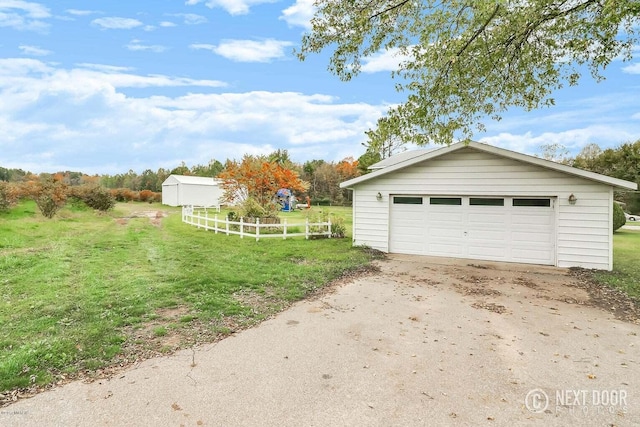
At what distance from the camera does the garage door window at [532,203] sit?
32.7ft

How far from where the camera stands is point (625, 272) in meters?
9.15

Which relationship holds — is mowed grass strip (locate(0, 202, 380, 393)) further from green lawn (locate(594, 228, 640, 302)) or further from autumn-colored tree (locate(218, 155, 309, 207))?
green lawn (locate(594, 228, 640, 302))

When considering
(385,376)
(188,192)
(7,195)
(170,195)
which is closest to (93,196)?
(7,195)

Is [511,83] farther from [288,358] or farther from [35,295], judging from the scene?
[35,295]

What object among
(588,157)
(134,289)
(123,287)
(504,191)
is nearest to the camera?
(134,289)

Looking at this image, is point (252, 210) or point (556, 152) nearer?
point (252, 210)

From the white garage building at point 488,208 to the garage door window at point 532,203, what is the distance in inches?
1.0

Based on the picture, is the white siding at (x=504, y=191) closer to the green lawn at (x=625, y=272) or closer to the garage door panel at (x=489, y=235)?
the green lawn at (x=625, y=272)

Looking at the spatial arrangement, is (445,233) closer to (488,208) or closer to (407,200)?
(488,208)

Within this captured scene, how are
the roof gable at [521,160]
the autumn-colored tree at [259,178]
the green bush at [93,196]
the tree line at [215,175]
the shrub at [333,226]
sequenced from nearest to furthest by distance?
the roof gable at [521,160] → the shrub at [333,226] → the autumn-colored tree at [259,178] → the green bush at [93,196] → the tree line at [215,175]

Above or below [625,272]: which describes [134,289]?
above

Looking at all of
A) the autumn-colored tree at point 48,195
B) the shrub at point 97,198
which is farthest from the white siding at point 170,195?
the autumn-colored tree at point 48,195

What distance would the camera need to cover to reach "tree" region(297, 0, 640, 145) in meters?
7.78

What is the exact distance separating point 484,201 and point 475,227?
848mm
